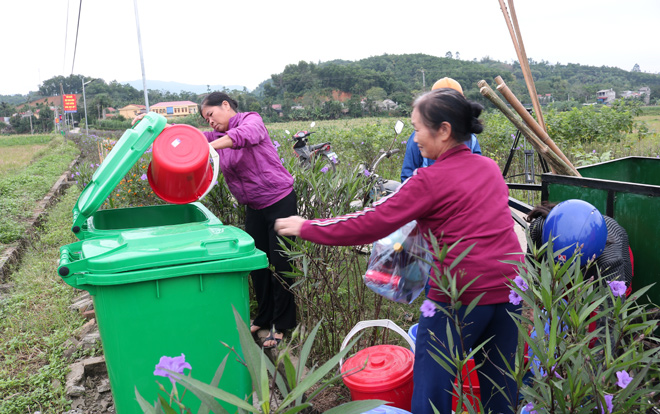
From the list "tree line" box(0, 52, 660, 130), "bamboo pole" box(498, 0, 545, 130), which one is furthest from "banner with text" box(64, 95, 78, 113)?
"bamboo pole" box(498, 0, 545, 130)

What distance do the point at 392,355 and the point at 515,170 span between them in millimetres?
7124

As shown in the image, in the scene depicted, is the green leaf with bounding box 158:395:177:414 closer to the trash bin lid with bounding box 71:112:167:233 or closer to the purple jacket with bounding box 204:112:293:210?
the trash bin lid with bounding box 71:112:167:233

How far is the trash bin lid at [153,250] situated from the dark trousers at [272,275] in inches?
27.3

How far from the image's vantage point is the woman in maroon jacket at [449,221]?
1624 millimetres

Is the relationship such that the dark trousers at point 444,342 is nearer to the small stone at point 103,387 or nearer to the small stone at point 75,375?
the small stone at point 103,387

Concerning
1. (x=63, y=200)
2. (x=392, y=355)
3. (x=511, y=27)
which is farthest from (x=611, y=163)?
(x=63, y=200)

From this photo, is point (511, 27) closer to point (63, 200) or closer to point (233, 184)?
point (233, 184)

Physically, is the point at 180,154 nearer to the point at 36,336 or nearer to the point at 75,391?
the point at 75,391

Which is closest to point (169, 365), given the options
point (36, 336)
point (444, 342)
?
point (444, 342)

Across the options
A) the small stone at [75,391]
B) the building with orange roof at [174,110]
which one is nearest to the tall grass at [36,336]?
the small stone at [75,391]

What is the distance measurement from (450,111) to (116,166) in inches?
62.0

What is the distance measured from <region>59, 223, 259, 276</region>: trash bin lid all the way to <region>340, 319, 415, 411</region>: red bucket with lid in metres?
0.63

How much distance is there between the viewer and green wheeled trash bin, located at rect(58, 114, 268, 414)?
1.93m

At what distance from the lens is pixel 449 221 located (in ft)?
5.42
